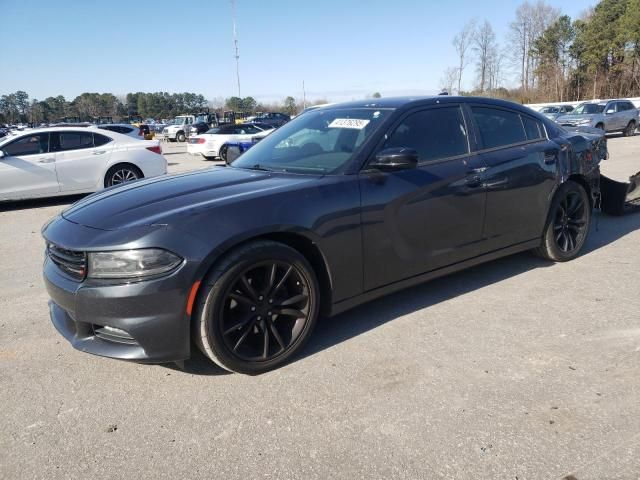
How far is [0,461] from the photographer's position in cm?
229

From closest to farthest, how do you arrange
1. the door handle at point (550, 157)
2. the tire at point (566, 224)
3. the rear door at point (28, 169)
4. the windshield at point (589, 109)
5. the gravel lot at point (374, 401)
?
the gravel lot at point (374, 401), the door handle at point (550, 157), the tire at point (566, 224), the rear door at point (28, 169), the windshield at point (589, 109)

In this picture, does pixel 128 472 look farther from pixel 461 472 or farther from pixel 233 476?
pixel 461 472

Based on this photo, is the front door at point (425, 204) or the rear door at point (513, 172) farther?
the rear door at point (513, 172)

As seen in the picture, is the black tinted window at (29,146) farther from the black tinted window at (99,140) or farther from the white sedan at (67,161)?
the black tinted window at (99,140)

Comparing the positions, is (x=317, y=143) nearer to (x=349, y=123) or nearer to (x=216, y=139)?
(x=349, y=123)

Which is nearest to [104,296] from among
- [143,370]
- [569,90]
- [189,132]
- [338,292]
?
[143,370]

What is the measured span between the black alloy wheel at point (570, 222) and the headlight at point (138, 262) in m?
3.68

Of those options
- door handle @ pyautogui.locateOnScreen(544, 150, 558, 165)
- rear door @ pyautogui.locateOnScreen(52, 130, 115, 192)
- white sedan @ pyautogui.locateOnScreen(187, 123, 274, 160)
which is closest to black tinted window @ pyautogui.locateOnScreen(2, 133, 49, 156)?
rear door @ pyautogui.locateOnScreen(52, 130, 115, 192)

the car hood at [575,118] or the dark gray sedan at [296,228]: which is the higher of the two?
the car hood at [575,118]

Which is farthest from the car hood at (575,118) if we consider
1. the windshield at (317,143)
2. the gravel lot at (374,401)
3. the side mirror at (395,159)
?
the side mirror at (395,159)

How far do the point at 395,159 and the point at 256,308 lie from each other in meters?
1.31

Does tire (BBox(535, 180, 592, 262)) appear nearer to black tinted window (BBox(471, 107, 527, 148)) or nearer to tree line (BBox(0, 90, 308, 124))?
black tinted window (BBox(471, 107, 527, 148))

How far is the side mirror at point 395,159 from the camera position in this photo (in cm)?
324

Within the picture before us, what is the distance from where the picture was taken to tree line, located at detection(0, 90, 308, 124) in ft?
309
